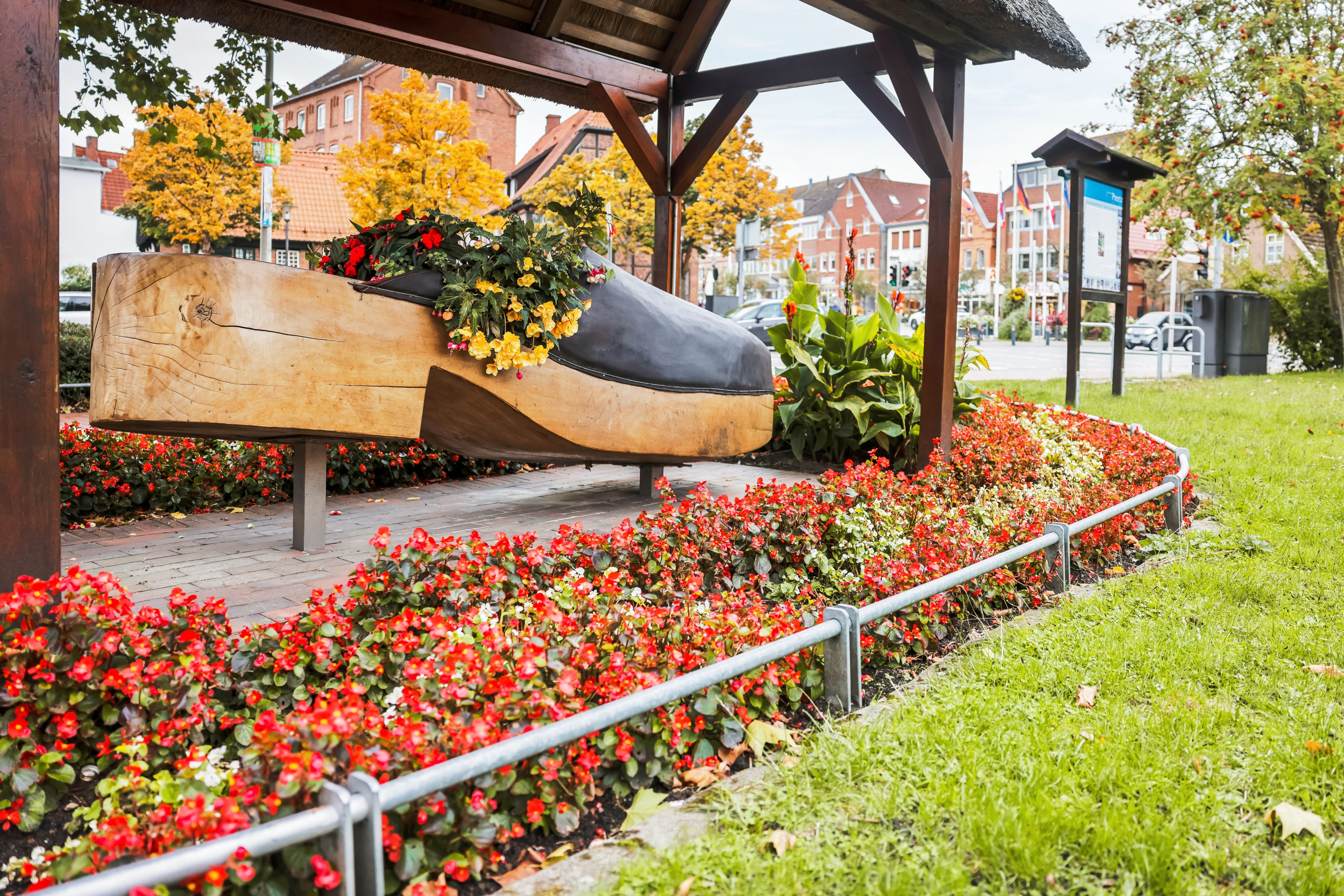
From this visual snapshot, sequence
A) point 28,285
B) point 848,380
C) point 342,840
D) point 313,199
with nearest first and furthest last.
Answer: point 342,840 < point 28,285 < point 848,380 < point 313,199

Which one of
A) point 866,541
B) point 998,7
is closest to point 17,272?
point 866,541

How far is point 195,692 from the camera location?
2336 millimetres

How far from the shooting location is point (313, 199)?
39875 millimetres

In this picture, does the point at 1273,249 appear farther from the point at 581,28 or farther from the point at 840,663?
the point at 840,663

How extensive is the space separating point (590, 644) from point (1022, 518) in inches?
103

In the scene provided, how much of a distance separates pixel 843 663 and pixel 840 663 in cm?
1

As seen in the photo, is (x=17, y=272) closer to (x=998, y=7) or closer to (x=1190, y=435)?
(x=998, y=7)

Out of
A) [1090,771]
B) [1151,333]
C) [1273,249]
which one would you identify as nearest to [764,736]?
[1090,771]

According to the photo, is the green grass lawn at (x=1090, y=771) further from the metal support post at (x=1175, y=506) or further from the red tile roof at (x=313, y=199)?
the red tile roof at (x=313, y=199)

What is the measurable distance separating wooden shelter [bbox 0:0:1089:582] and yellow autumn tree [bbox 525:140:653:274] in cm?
1846

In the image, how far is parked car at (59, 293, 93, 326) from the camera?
788 inches

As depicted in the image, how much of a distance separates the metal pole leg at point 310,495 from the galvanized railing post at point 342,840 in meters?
2.94

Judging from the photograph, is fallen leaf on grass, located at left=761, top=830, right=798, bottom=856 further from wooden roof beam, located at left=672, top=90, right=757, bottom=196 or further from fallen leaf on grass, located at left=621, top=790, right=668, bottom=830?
wooden roof beam, located at left=672, top=90, right=757, bottom=196

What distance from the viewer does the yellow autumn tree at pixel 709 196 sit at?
26.9 meters
